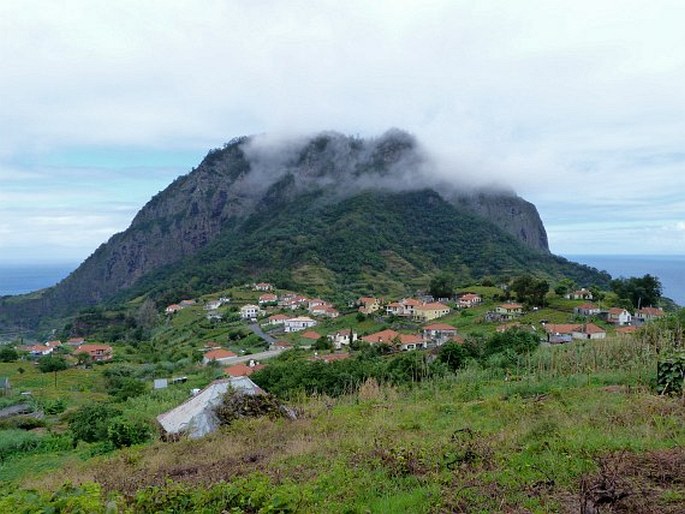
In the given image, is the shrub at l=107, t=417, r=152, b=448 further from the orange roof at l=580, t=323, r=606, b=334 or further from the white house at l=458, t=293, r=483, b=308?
the white house at l=458, t=293, r=483, b=308

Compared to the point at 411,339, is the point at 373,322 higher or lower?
higher

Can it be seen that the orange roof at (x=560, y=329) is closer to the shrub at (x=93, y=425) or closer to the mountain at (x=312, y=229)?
the shrub at (x=93, y=425)

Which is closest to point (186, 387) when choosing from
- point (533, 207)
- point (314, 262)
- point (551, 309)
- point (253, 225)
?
point (551, 309)

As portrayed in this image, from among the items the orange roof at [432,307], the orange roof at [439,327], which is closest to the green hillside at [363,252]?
the orange roof at [432,307]

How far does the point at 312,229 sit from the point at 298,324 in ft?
191

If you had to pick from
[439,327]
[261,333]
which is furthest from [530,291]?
[261,333]

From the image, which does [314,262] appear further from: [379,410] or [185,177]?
[185,177]

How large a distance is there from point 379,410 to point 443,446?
13.2 feet

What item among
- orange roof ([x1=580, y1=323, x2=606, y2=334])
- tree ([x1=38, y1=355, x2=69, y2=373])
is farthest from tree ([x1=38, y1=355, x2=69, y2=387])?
orange roof ([x1=580, y1=323, x2=606, y2=334])

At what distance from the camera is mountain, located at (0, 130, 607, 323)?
4166 inches

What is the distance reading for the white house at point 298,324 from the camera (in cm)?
6319

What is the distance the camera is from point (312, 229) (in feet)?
394

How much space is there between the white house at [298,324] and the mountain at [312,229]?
2560 centimetres

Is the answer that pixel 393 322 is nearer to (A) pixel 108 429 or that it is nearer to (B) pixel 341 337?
(B) pixel 341 337
